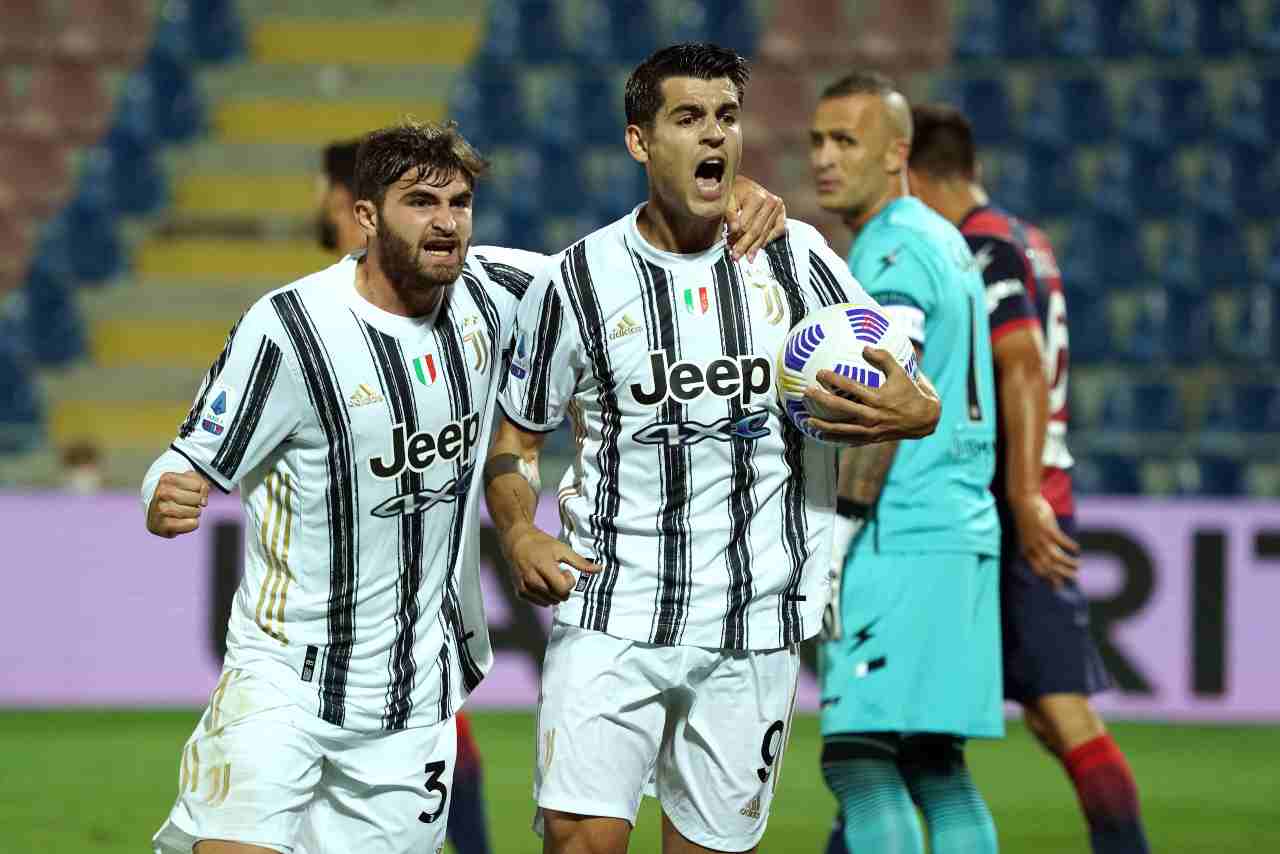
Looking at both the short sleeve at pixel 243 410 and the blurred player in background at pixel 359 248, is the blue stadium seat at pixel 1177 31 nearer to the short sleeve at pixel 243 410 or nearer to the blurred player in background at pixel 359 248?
the blurred player in background at pixel 359 248

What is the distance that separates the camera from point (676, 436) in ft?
10.9

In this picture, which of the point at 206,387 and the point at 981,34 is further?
the point at 981,34

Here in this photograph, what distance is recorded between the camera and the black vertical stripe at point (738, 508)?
3357mm

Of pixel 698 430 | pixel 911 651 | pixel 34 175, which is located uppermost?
pixel 34 175

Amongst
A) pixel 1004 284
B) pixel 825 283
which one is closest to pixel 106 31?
pixel 1004 284

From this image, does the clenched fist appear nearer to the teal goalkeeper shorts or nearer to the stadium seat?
the teal goalkeeper shorts

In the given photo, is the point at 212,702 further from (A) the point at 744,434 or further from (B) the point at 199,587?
(B) the point at 199,587

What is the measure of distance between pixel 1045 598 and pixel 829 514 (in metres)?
1.12

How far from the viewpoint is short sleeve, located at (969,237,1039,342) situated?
4.41 metres

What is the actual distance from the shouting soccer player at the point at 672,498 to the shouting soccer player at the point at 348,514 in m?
0.15

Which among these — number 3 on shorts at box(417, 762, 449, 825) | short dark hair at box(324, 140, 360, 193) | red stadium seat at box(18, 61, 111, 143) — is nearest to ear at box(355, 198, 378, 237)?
number 3 on shorts at box(417, 762, 449, 825)

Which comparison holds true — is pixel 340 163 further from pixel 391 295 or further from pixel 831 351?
pixel 831 351

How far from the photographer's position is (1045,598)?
4.42 metres

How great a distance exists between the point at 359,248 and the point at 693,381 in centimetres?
118
